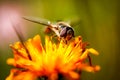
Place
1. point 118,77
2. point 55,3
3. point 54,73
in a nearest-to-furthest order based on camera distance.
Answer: point 54,73, point 118,77, point 55,3

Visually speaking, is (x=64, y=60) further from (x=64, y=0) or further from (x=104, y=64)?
(x=64, y=0)

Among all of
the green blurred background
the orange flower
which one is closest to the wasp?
the orange flower

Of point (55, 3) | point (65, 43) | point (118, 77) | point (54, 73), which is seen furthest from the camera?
point (55, 3)

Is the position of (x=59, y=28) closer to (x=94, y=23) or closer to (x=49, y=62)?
(x=49, y=62)

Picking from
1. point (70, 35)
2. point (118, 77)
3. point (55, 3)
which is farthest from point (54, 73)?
point (55, 3)

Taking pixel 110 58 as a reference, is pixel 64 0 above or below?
above

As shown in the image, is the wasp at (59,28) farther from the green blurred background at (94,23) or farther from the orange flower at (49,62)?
the green blurred background at (94,23)

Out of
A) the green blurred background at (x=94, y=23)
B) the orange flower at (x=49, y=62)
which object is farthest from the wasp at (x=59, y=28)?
the green blurred background at (x=94, y=23)

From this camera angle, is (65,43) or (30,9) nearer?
(65,43)
